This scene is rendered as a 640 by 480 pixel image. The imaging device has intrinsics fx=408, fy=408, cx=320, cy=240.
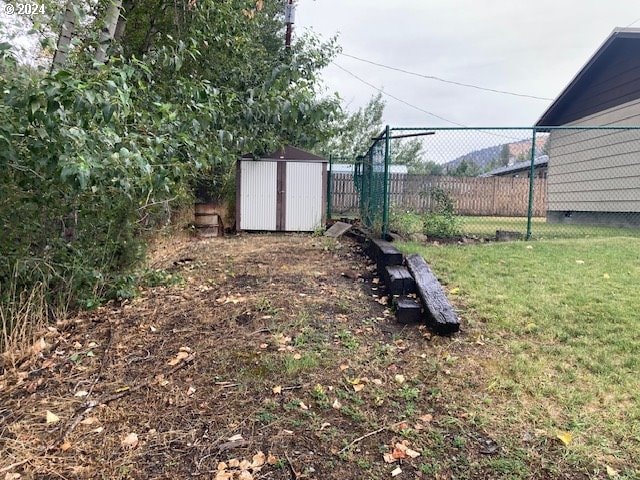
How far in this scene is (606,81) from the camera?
8.45 metres

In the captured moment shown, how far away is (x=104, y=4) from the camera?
2.98 metres

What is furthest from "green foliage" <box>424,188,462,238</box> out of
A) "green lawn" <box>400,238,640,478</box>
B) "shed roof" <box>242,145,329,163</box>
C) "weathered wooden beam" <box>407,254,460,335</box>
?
"shed roof" <box>242,145,329,163</box>

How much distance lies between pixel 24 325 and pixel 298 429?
195 centimetres

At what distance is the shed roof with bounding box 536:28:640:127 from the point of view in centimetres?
754

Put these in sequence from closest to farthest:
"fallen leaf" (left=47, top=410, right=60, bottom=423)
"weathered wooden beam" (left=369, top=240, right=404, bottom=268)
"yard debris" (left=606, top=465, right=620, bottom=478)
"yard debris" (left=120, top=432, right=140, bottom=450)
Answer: "yard debris" (left=606, top=465, right=620, bottom=478) → "yard debris" (left=120, top=432, right=140, bottom=450) → "fallen leaf" (left=47, top=410, right=60, bottom=423) → "weathered wooden beam" (left=369, top=240, right=404, bottom=268)

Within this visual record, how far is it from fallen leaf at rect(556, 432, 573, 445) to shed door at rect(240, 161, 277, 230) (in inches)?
292

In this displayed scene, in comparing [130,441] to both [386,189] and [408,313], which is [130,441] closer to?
[408,313]

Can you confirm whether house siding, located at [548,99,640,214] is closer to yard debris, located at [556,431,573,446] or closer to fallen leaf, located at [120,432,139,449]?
yard debris, located at [556,431,573,446]

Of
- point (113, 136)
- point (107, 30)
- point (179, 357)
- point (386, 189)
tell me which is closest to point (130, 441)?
point (179, 357)

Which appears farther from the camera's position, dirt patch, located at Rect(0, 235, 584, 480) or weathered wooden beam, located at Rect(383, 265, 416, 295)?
weathered wooden beam, located at Rect(383, 265, 416, 295)

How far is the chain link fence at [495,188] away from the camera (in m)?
5.75

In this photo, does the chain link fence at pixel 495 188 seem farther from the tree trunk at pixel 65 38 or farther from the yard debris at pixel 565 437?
the yard debris at pixel 565 437

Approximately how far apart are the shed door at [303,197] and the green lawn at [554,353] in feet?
15.7

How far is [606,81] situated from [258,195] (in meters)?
7.62
